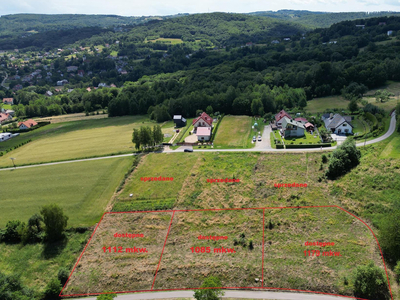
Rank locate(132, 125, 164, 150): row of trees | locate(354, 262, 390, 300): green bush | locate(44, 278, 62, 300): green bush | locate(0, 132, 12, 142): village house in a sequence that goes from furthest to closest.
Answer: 1. locate(0, 132, 12, 142): village house
2. locate(132, 125, 164, 150): row of trees
3. locate(44, 278, 62, 300): green bush
4. locate(354, 262, 390, 300): green bush

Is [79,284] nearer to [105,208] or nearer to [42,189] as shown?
[105,208]

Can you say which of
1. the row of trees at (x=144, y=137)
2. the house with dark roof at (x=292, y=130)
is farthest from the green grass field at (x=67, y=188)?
the house with dark roof at (x=292, y=130)

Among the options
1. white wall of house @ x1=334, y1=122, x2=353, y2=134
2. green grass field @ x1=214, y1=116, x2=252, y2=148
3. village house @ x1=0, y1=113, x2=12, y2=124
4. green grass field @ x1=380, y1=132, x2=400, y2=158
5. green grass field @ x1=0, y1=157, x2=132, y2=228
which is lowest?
village house @ x1=0, y1=113, x2=12, y2=124

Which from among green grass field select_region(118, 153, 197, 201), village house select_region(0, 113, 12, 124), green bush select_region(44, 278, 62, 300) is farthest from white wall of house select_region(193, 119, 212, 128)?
village house select_region(0, 113, 12, 124)

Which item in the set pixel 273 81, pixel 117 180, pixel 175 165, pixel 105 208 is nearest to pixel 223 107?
pixel 273 81

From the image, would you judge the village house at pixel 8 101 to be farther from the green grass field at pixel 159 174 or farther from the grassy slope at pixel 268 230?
the grassy slope at pixel 268 230

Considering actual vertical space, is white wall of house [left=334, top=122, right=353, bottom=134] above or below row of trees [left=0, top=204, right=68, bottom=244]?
above

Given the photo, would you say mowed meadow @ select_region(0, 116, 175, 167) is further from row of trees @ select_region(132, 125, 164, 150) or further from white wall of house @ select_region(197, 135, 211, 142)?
white wall of house @ select_region(197, 135, 211, 142)
